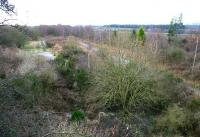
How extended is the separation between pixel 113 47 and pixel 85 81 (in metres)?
2.96

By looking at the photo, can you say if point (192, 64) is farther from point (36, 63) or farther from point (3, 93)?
point (3, 93)

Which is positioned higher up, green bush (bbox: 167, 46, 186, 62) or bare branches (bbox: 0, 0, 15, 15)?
bare branches (bbox: 0, 0, 15, 15)

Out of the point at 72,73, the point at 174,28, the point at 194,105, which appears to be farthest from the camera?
the point at 174,28

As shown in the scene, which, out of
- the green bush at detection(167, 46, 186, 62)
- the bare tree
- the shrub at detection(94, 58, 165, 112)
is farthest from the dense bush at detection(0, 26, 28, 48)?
the green bush at detection(167, 46, 186, 62)

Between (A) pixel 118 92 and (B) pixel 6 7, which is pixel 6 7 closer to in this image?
(B) pixel 6 7

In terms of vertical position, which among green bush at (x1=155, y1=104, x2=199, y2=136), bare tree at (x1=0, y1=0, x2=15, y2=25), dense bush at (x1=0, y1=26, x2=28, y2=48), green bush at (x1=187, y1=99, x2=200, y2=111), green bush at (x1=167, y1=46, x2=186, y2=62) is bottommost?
green bush at (x1=155, y1=104, x2=199, y2=136)

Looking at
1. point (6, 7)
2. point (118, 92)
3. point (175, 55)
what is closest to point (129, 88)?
point (118, 92)

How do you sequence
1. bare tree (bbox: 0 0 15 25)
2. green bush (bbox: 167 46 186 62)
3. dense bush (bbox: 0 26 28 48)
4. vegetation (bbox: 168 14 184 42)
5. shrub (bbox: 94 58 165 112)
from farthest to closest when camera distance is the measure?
vegetation (bbox: 168 14 184 42), green bush (bbox: 167 46 186 62), shrub (bbox: 94 58 165 112), dense bush (bbox: 0 26 28 48), bare tree (bbox: 0 0 15 25)

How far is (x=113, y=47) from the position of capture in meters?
20.0

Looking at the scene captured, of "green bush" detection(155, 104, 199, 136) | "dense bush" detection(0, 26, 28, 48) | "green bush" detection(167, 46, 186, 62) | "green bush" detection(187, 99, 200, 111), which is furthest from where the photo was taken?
"green bush" detection(167, 46, 186, 62)

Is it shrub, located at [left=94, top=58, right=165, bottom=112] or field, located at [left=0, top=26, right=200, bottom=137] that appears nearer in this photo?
field, located at [left=0, top=26, right=200, bottom=137]

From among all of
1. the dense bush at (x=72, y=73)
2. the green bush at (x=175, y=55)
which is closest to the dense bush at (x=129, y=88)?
the dense bush at (x=72, y=73)

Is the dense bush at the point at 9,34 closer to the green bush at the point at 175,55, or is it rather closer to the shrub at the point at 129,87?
the shrub at the point at 129,87

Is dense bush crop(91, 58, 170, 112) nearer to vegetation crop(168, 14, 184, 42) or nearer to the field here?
the field
